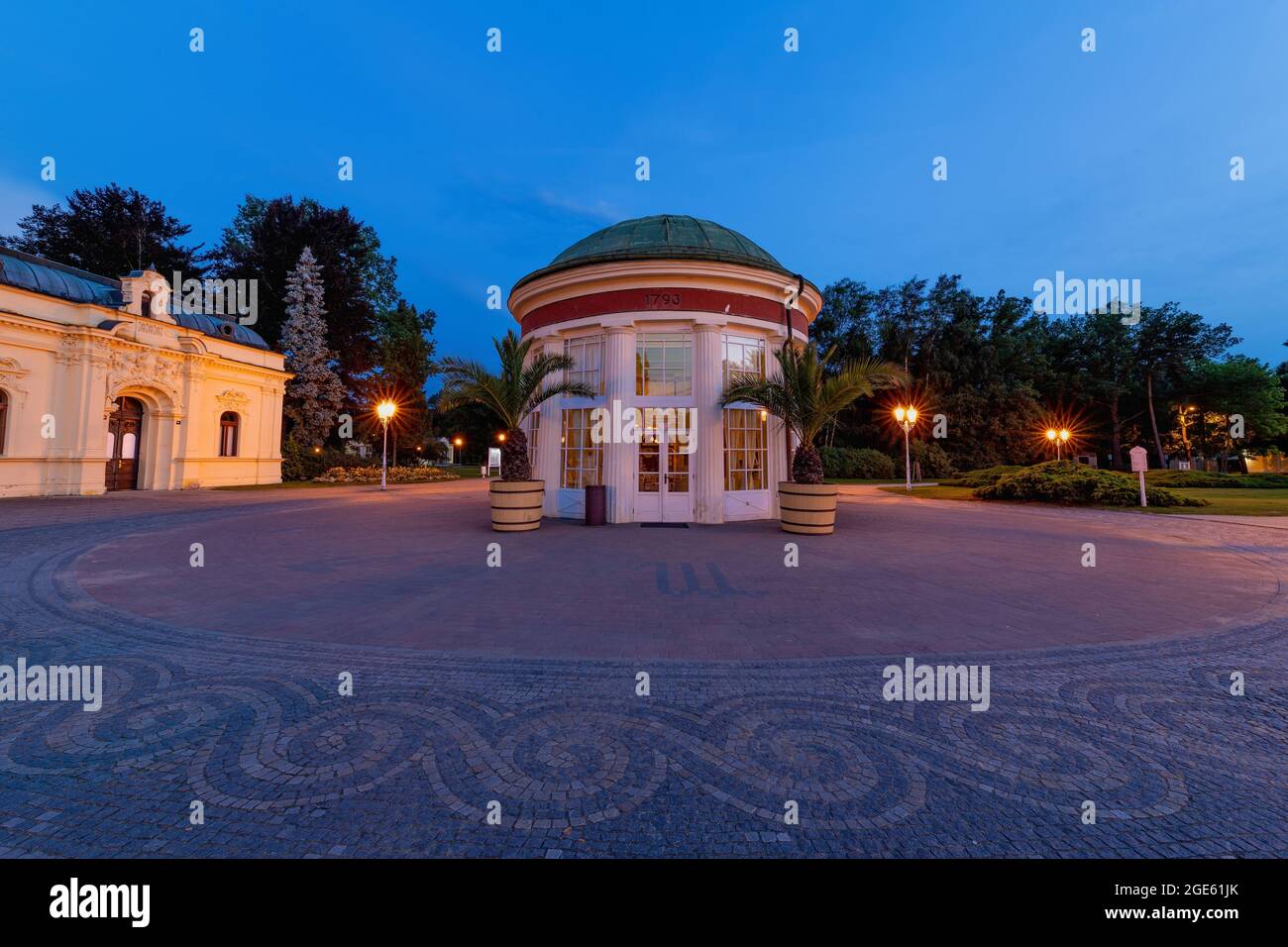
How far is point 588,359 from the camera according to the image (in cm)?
1330

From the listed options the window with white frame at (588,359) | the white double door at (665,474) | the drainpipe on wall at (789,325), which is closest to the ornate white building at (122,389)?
the window with white frame at (588,359)

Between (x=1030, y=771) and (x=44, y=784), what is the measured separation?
5.00 metres

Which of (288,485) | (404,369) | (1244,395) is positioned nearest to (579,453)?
(288,485)

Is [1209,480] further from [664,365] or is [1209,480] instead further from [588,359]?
[588,359]

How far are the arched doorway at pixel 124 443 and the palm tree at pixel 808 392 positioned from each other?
25103 millimetres

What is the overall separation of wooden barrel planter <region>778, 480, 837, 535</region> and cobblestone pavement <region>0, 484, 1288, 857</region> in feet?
18.7

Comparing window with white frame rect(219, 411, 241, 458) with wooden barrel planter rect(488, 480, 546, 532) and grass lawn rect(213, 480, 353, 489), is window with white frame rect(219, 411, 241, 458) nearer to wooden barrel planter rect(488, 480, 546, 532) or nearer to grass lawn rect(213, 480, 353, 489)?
grass lawn rect(213, 480, 353, 489)

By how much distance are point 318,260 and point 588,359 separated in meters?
28.7

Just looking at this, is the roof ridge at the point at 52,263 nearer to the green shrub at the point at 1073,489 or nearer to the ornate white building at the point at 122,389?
the ornate white building at the point at 122,389

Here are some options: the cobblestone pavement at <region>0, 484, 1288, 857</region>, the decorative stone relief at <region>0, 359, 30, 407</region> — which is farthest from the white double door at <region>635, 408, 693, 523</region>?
the decorative stone relief at <region>0, 359, 30, 407</region>

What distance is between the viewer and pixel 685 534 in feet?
35.4

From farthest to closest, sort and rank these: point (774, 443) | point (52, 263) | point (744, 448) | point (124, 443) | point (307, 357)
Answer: point (307, 357) < point (124, 443) < point (52, 263) < point (774, 443) < point (744, 448)

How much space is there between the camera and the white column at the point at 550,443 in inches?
527
